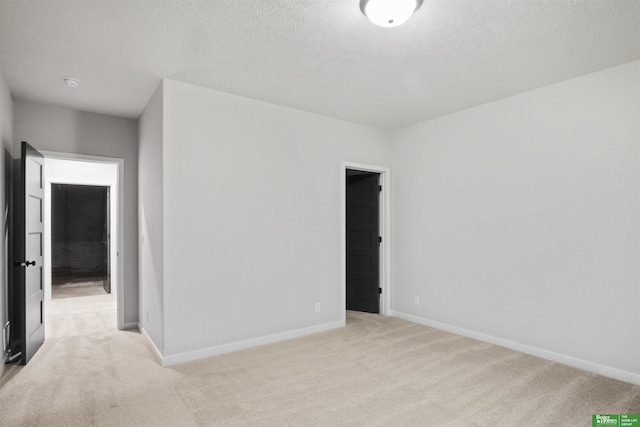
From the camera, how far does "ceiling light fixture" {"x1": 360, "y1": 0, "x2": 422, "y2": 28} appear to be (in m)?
2.08

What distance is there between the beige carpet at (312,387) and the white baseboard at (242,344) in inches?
3.7

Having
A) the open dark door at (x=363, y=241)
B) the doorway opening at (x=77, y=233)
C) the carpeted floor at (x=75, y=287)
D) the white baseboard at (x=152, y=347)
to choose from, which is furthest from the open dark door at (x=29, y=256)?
the doorway opening at (x=77, y=233)

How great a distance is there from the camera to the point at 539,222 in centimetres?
351

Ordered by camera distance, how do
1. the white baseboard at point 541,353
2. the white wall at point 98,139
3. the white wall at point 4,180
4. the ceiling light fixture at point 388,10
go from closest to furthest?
the ceiling light fixture at point 388,10, the white baseboard at point 541,353, the white wall at point 4,180, the white wall at point 98,139

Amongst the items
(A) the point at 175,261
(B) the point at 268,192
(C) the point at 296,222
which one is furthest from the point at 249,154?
(A) the point at 175,261

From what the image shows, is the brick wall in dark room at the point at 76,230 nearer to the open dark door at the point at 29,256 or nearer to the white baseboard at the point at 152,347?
the open dark door at the point at 29,256

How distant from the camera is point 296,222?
13.7 ft

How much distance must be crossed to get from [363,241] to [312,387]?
108 inches

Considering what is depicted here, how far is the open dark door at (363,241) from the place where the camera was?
5.14 m

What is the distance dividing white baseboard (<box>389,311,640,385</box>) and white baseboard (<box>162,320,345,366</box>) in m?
1.22

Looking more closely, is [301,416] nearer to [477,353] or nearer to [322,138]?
[477,353]

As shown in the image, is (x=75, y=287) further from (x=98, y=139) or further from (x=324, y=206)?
A: (x=324, y=206)

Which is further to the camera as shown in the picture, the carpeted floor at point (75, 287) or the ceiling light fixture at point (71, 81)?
the carpeted floor at point (75, 287)

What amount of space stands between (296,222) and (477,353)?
238 cm
